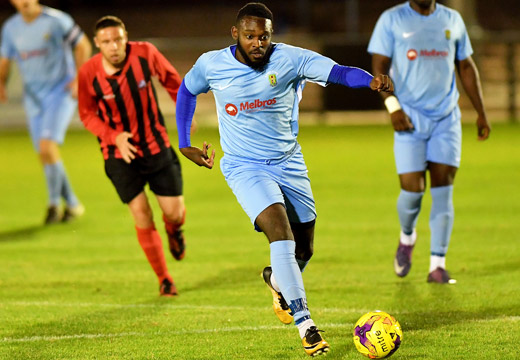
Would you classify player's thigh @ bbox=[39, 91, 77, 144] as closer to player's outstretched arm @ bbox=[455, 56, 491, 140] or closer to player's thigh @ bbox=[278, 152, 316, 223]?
player's outstretched arm @ bbox=[455, 56, 491, 140]

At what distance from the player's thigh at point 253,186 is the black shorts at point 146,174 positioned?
1.59 m

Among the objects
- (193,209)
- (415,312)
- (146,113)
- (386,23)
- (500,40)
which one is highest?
(386,23)

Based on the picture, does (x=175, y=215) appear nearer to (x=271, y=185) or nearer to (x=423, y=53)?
(x=271, y=185)

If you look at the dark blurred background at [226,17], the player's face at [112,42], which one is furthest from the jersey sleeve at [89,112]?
the dark blurred background at [226,17]

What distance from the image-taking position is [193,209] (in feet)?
39.8

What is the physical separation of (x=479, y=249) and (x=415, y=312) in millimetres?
2629

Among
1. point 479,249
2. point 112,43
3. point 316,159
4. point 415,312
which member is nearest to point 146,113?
point 112,43

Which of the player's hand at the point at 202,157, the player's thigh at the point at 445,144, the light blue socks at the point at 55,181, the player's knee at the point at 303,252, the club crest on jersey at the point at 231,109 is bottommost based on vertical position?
the light blue socks at the point at 55,181

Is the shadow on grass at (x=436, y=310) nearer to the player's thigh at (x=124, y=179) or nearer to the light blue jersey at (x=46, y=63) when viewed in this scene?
the player's thigh at (x=124, y=179)

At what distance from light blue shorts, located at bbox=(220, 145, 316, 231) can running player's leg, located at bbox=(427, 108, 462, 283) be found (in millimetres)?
1843

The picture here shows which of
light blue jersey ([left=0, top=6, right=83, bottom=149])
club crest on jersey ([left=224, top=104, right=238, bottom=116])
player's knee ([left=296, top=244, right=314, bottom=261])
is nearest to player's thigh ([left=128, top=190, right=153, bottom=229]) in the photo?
player's knee ([left=296, top=244, right=314, bottom=261])

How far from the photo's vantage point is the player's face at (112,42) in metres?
7.21

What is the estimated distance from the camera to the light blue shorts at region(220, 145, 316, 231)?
570cm

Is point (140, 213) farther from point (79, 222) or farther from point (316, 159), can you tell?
point (316, 159)
